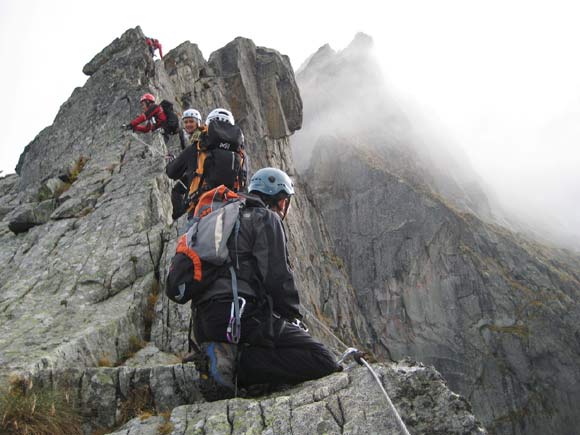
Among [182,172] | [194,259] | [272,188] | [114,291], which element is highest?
[182,172]

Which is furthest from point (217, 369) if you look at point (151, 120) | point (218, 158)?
point (151, 120)

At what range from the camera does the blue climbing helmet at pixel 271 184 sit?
733 cm

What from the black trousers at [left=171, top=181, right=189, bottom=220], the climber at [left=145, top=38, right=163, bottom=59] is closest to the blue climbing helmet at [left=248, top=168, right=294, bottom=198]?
the black trousers at [left=171, top=181, right=189, bottom=220]

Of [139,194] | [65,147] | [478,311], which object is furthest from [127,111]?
[478,311]

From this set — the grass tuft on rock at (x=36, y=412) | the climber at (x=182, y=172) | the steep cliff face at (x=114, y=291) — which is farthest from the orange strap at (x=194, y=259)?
the climber at (x=182, y=172)

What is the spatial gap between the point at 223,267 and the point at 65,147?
19807 mm

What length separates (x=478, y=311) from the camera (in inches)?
2606

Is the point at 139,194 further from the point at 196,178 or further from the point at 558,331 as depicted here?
the point at 558,331

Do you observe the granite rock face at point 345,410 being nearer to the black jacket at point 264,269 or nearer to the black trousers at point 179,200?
the black jacket at point 264,269

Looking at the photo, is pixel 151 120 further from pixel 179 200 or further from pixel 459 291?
pixel 459 291

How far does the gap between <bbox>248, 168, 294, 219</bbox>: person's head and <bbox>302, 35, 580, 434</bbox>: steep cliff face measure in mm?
45664

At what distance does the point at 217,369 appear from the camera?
619 centimetres

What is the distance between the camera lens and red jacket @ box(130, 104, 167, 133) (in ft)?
61.2

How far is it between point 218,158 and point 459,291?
212 feet
